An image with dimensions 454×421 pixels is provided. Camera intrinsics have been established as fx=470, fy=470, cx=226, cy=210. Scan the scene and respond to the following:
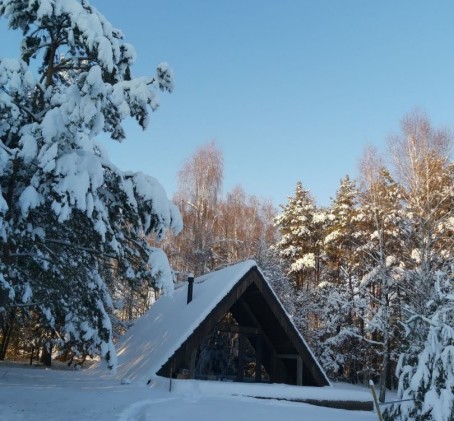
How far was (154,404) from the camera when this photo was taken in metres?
9.57

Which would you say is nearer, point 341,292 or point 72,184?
point 72,184

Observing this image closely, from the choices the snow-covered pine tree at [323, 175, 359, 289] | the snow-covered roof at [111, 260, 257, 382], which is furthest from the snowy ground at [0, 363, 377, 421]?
the snow-covered pine tree at [323, 175, 359, 289]

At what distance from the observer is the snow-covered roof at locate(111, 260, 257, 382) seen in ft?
42.7

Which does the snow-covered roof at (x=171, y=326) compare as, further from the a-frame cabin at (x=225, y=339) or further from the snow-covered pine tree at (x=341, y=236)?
the snow-covered pine tree at (x=341, y=236)

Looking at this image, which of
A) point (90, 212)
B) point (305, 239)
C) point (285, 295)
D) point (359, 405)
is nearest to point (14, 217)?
point (90, 212)

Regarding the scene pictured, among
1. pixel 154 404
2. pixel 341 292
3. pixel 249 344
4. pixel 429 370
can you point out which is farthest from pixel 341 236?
pixel 429 370

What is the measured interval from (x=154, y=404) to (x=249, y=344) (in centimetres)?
878

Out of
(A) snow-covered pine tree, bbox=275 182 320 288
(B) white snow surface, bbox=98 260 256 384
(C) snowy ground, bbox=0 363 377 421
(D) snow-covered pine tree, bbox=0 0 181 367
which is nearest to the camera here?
(D) snow-covered pine tree, bbox=0 0 181 367

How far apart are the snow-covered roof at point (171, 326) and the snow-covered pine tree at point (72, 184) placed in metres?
4.69

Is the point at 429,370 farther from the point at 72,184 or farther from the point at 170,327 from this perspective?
the point at 170,327

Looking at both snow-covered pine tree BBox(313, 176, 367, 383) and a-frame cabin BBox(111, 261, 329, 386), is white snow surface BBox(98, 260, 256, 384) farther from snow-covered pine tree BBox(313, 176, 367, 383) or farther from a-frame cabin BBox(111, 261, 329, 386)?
snow-covered pine tree BBox(313, 176, 367, 383)

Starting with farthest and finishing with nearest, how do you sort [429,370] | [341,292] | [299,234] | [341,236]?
1. [299,234]
2. [341,236]
3. [341,292]
4. [429,370]

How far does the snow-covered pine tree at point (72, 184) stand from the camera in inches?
267

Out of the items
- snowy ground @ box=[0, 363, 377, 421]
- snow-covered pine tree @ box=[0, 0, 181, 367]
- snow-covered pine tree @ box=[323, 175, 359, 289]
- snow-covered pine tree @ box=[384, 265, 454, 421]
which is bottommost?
snowy ground @ box=[0, 363, 377, 421]
